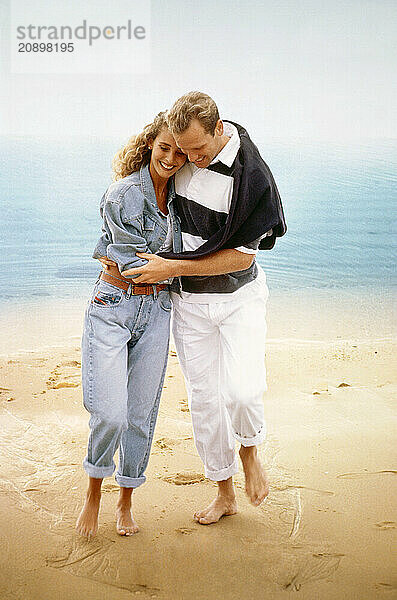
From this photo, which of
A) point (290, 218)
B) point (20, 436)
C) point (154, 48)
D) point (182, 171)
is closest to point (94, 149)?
point (154, 48)

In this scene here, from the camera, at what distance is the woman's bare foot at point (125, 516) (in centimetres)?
206

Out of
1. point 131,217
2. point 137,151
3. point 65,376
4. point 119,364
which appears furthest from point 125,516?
point 65,376

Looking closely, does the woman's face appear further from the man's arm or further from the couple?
the man's arm

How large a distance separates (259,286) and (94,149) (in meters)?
3.22

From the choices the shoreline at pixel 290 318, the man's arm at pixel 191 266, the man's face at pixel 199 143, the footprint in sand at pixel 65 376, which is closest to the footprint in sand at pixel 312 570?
the man's arm at pixel 191 266

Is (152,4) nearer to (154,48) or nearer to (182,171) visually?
(154,48)

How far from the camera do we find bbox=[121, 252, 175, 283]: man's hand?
182 cm

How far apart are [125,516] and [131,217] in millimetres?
827

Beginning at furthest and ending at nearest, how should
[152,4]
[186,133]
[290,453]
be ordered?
[152,4]
[290,453]
[186,133]

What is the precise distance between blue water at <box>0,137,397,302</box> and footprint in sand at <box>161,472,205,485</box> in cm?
226

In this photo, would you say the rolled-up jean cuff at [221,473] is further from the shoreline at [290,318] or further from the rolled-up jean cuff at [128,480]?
the shoreline at [290,318]

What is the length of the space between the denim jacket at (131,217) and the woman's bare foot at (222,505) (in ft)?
2.43

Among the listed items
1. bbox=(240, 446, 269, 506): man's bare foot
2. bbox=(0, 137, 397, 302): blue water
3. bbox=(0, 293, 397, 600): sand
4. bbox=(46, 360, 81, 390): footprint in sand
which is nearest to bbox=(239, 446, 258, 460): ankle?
bbox=(240, 446, 269, 506): man's bare foot

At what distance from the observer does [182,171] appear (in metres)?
1.94
